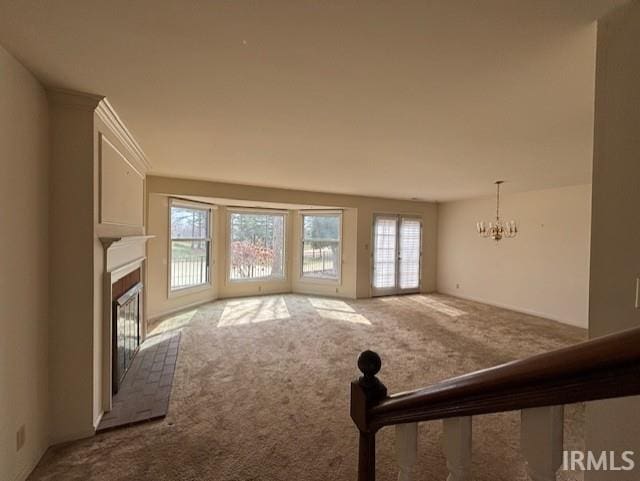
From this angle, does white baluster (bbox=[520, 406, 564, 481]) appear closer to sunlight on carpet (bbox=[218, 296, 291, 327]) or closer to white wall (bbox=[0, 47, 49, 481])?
white wall (bbox=[0, 47, 49, 481])

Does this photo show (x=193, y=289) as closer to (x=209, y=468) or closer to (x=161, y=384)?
(x=161, y=384)

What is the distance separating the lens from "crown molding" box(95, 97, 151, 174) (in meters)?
2.16

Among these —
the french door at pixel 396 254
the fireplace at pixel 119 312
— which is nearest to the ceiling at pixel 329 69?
the fireplace at pixel 119 312

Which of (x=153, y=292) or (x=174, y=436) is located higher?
(x=153, y=292)

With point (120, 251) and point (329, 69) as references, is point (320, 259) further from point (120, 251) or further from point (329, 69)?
point (329, 69)

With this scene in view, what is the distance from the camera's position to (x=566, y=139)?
2.73 metres

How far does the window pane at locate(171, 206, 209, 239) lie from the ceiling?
239cm

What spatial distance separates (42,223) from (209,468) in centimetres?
196

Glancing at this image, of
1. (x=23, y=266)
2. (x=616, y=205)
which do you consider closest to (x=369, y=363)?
(x=616, y=205)

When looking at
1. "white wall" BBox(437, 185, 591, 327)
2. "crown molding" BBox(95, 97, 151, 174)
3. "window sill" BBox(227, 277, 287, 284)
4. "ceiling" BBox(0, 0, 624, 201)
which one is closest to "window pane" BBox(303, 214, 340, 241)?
"window sill" BBox(227, 277, 287, 284)

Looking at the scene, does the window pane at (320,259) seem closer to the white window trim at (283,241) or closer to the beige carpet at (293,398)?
the white window trim at (283,241)

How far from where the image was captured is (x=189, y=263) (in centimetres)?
568

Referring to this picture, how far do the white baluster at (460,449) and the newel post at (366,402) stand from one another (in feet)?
0.83

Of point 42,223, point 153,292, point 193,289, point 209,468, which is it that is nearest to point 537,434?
point 209,468
